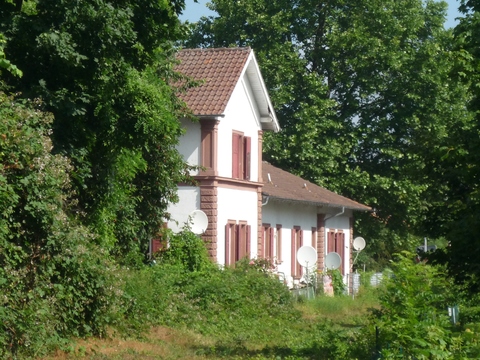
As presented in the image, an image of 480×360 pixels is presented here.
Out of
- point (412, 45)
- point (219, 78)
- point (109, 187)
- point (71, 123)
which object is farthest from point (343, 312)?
point (412, 45)

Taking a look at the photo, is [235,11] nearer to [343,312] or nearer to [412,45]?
[412,45]

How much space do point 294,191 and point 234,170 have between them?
6.78 meters

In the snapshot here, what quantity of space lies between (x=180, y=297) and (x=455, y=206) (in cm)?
925

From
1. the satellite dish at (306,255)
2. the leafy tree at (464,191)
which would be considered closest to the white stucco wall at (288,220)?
the satellite dish at (306,255)

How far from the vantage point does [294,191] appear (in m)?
40.8

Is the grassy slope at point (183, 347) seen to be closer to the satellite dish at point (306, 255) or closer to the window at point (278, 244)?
the satellite dish at point (306, 255)

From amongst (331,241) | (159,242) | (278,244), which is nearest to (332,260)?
(278,244)

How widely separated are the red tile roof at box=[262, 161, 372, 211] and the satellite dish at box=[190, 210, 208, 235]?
6037 mm

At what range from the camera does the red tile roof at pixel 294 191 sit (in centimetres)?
3850

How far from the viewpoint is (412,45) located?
51.8 meters

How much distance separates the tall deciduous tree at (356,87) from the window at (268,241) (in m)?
11.0

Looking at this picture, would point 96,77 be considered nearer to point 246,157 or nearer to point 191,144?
point 191,144

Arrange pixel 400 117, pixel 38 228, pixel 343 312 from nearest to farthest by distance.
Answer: pixel 38 228 → pixel 343 312 → pixel 400 117

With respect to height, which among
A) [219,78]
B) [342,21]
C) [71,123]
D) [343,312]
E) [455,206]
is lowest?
[343,312]
